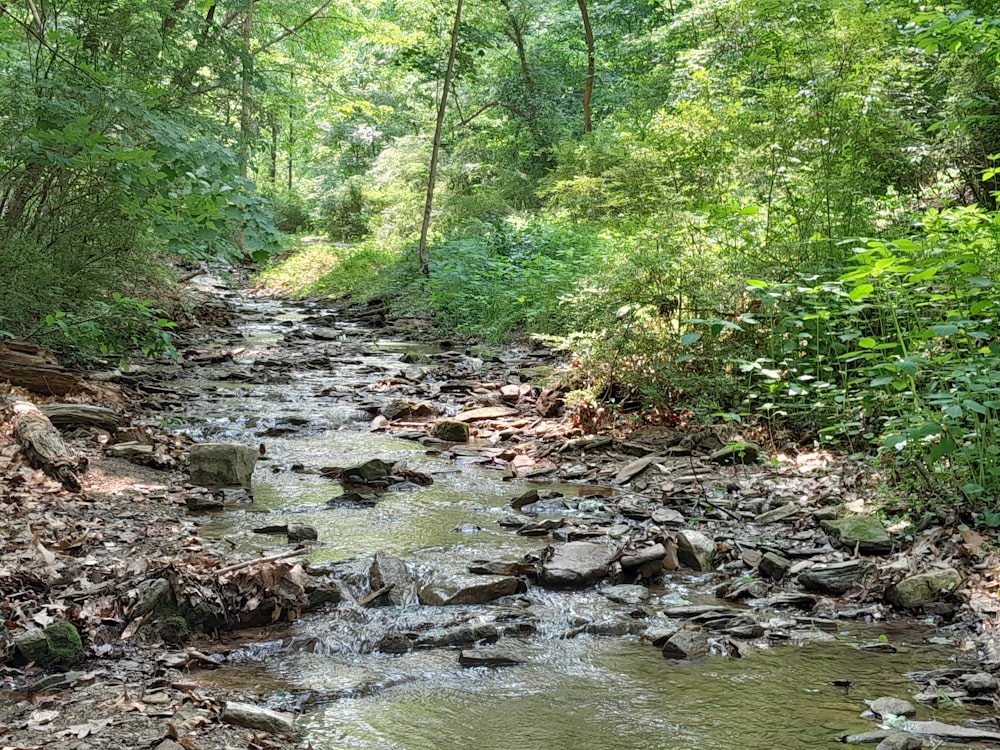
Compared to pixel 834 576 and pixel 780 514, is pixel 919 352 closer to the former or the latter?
pixel 780 514

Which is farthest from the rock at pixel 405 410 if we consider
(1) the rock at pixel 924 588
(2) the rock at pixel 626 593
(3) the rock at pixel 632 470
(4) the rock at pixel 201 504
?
(1) the rock at pixel 924 588

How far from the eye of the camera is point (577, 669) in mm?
3461

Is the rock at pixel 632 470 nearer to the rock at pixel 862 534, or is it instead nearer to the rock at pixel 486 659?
the rock at pixel 862 534

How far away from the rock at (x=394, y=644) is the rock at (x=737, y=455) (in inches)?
134

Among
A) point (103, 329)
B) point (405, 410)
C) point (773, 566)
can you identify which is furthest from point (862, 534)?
point (103, 329)

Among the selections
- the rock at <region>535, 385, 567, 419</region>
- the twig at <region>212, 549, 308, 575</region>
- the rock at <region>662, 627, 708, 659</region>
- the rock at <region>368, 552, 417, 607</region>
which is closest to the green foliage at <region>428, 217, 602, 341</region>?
the rock at <region>535, 385, 567, 419</region>

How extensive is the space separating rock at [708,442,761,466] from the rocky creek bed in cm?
3

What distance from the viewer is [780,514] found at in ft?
17.4

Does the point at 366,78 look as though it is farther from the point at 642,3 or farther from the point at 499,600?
the point at 499,600

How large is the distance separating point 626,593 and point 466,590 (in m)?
0.87

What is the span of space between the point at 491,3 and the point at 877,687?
19.8m

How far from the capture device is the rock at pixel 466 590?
4.12 meters

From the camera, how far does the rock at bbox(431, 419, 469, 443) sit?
775cm

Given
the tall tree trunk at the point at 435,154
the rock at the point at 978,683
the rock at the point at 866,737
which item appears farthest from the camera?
the tall tree trunk at the point at 435,154
